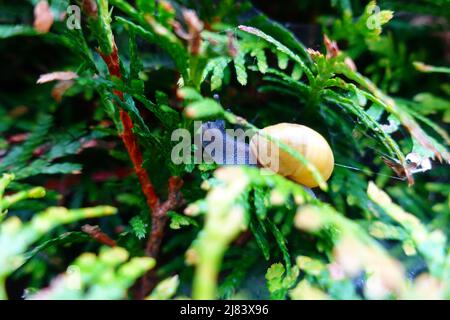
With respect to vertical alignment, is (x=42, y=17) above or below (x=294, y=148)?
above

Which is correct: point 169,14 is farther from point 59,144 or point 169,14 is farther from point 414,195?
point 414,195

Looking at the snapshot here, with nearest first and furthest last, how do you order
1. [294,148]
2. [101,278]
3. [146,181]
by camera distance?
1. [101,278]
2. [294,148]
3. [146,181]

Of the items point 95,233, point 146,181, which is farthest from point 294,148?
point 95,233

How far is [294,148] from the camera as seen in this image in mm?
807

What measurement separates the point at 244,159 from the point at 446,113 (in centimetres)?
69

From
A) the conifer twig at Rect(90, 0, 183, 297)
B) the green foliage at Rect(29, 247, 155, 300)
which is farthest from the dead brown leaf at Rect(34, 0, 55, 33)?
the green foliage at Rect(29, 247, 155, 300)

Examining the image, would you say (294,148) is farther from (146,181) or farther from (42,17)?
(42,17)

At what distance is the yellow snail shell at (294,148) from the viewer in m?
0.81

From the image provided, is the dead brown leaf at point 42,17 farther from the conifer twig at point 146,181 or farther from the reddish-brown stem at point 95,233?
the reddish-brown stem at point 95,233

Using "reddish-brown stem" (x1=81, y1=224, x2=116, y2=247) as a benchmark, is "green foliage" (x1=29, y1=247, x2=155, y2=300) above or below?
above

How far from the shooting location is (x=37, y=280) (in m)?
1.07

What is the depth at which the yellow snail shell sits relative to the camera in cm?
81

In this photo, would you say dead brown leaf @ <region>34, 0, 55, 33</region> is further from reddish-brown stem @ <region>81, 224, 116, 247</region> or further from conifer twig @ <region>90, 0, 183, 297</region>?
reddish-brown stem @ <region>81, 224, 116, 247</region>
